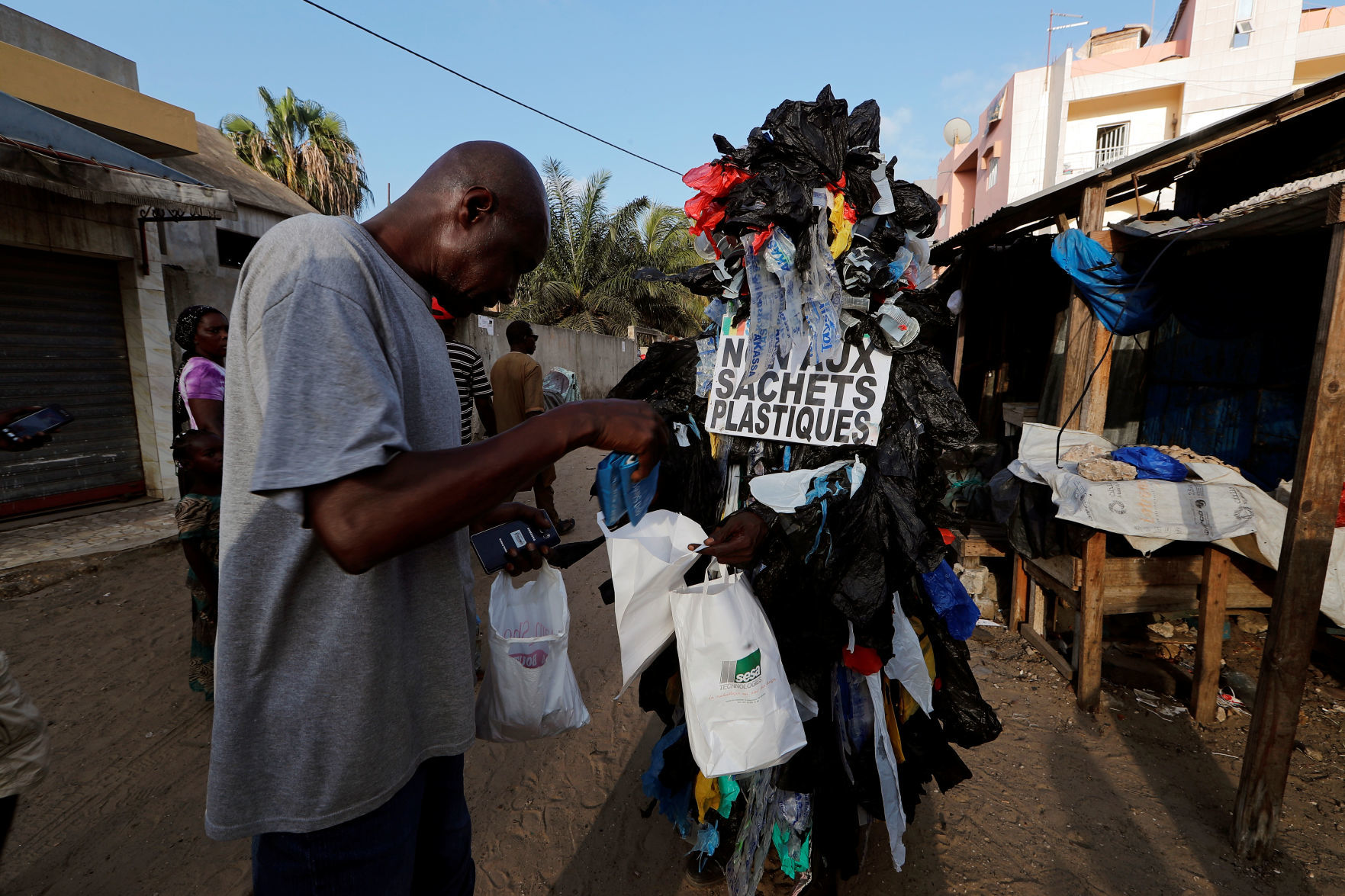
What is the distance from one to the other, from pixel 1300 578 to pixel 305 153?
18.1 meters

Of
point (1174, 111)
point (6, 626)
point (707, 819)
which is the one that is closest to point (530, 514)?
point (707, 819)

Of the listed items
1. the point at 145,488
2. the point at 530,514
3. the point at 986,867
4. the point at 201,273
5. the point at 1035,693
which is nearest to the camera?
the point at 530,514

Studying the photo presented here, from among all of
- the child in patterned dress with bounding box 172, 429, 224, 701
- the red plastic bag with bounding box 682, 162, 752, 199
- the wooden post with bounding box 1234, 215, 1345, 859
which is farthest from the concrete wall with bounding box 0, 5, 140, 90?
the wooden post with bounding box 1234, 215, 1345, 859

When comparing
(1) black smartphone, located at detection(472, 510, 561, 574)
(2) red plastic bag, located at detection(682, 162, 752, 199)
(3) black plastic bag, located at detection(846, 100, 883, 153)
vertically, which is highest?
(3) black plastic bag, located at detection(846, 100, 883, 153)

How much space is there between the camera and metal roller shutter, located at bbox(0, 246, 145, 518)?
20.1 ft

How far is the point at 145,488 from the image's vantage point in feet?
24.0

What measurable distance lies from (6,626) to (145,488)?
371cm

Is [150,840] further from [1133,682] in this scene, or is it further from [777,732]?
[1133,682]

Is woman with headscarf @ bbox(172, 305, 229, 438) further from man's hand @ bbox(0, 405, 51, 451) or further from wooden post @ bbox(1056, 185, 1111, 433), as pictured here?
wooden post @ bbox(1056, 185, 1111, 433)

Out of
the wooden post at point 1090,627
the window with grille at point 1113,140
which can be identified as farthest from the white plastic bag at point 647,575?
the window with grille at point 1113,140

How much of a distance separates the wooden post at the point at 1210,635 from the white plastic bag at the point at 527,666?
11.8 feet

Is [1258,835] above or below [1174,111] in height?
below

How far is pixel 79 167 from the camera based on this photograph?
504cm

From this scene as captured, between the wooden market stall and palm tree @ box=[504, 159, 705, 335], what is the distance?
41.6 feet
